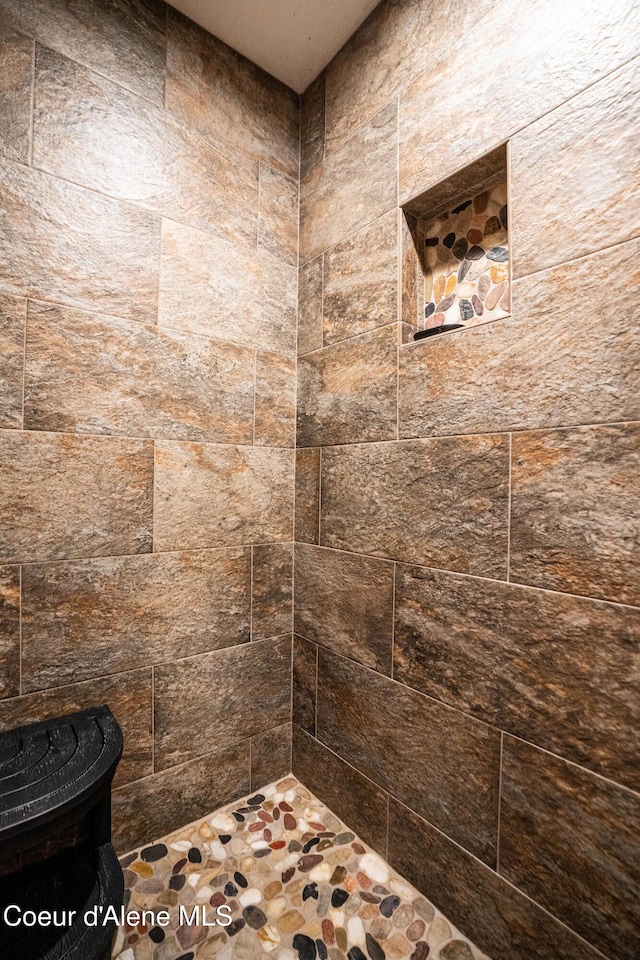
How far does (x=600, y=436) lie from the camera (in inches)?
34.4

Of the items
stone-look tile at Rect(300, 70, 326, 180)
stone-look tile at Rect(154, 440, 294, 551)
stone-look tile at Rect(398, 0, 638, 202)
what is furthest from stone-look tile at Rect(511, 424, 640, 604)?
stone-look tile at Rect(300, 70, 326, 180)

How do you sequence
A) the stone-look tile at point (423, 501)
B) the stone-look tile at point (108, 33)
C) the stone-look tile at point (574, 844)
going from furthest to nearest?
the stone-look tile at point (108, 33) → the stone-look tile at point (423, 501) → the stone-look tile at point (574, 844)

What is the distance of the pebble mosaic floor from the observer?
1.03 m

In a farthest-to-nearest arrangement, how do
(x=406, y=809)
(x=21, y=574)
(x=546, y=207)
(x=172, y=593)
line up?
(x=172, y=593) → (x=406, y=809) → (x=21, y=574) → (x=546, y=207)

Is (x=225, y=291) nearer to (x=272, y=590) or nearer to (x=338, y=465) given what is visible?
(x=338, y=465)

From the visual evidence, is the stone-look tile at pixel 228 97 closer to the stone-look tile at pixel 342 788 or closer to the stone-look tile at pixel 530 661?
the stone-look tile at pixel 530 661

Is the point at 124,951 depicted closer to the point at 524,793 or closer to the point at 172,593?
the point at 172,593

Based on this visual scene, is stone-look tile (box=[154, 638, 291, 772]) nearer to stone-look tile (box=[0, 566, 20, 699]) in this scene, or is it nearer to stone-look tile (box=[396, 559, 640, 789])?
stone-look tile (box=[0, 566, 20, 699])

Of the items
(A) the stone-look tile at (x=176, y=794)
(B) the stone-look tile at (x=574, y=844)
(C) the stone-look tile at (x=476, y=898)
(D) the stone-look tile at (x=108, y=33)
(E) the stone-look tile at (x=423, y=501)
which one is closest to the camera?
(B) the stone-look tile at (x=574, y=844)

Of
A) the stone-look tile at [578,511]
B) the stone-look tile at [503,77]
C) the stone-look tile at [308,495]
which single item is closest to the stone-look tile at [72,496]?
the stone-look tile at [308,495]

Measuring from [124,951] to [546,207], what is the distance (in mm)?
1950

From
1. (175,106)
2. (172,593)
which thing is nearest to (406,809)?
(172,593)

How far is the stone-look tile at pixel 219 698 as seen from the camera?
4.43 ft

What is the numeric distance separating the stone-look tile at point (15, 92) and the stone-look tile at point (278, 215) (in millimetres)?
698
